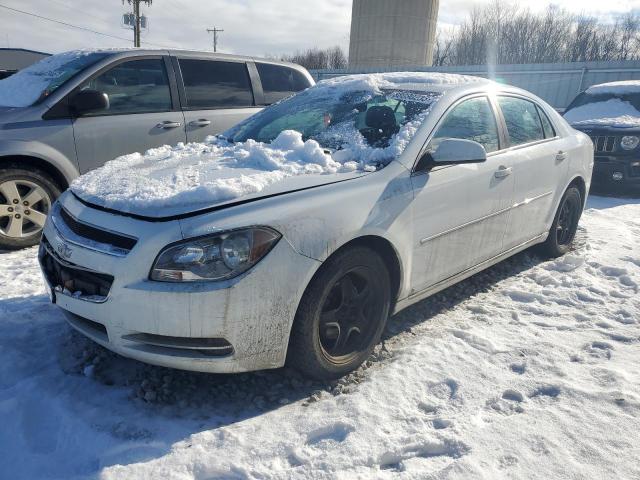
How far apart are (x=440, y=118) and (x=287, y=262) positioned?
1.50 meters

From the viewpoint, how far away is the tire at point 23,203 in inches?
170

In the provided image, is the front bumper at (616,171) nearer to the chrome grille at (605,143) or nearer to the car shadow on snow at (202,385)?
the chrome grille at (605,143)

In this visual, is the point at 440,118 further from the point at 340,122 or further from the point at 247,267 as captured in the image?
the point at 247,267

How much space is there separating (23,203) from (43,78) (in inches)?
50.2

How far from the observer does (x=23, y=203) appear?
174 inches

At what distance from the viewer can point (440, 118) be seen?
3.10 meters

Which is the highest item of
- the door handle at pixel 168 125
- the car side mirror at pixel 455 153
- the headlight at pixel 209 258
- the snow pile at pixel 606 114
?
the snow pile at pixel 606 114

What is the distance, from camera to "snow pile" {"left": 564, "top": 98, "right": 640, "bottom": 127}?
8066 mm

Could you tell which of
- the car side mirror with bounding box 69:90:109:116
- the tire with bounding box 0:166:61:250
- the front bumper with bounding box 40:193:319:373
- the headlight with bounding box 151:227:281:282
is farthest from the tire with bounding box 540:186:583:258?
the tire with bounding box 0:166:61:250

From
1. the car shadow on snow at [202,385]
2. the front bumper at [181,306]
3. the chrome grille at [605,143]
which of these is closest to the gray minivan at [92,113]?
the car shadow on snow at [202,385]

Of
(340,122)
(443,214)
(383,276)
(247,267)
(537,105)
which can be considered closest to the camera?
(247,267)

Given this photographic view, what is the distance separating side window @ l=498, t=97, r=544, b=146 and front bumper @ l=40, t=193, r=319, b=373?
2.27 metres

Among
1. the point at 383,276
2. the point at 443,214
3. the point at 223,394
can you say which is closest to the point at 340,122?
the point at 443,214

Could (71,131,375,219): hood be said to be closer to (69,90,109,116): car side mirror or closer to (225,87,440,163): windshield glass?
(225,87,440,163): windshield glass
